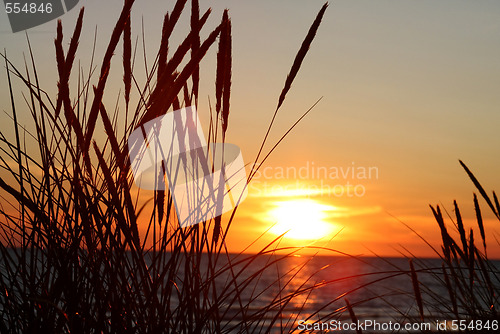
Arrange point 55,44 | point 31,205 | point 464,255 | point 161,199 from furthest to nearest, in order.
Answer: point 464,255 < point 161,199 < point 55,44 < point 31,205

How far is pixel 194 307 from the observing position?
1.13 metres

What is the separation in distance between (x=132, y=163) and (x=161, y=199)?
0.14 meters

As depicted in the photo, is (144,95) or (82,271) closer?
(82,271)

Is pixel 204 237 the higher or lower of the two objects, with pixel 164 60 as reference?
lower

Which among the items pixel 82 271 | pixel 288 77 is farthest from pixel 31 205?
pixel 288 77

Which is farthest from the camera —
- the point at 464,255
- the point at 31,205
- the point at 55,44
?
the point at 464,255

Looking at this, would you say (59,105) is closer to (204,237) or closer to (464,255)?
(204,237)

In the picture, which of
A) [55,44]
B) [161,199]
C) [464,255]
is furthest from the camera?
[464,255]

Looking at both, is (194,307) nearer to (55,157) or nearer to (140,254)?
(140,254)

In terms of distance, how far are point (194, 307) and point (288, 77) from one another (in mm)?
513

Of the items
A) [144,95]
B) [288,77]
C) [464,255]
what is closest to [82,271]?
[144,95]

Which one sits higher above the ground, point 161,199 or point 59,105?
point 59,105

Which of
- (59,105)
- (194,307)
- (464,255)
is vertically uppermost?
(59,105)

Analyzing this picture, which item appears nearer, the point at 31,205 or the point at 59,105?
the point at 31,205
